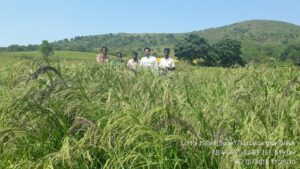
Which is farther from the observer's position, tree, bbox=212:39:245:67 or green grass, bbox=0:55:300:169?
tree, bbox=212:39:245:67

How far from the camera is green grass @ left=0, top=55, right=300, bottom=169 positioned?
3.78 m

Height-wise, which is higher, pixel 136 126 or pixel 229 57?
pixel 136 126

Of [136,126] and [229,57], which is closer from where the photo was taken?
[136,126]

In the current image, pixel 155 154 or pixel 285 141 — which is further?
pixel 155 154

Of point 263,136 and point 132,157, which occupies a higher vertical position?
point 263,136

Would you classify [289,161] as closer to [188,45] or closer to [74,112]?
[74,112]

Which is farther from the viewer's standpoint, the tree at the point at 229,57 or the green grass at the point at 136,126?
the tree at the point at 229,57

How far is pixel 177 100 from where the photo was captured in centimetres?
489

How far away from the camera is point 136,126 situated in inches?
150

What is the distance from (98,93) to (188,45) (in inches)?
3899

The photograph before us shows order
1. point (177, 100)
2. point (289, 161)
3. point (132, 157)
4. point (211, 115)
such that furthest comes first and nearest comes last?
point (177, 100)
point (211, 115)
point (132, 157)
point (289, 161)

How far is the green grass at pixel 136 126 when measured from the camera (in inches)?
149

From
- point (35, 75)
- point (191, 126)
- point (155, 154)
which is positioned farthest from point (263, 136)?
point (35, 75)

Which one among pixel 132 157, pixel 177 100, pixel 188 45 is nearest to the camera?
pixel 132 157
